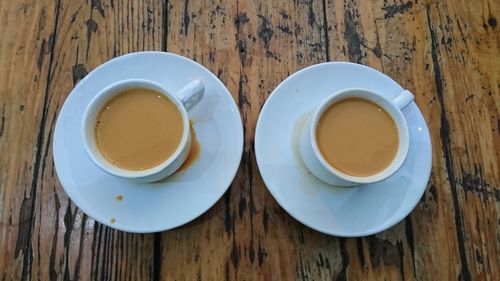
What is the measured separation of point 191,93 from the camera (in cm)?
66

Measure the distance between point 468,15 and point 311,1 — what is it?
332 millimetres

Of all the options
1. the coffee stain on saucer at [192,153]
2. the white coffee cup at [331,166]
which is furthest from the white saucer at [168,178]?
the white coffee cup at [331,166]

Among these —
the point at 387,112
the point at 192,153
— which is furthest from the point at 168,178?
the point at 387,112

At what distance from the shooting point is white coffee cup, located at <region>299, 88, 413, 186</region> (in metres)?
0.63

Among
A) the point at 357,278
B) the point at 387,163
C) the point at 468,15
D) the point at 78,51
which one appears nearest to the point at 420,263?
the point at 357,278

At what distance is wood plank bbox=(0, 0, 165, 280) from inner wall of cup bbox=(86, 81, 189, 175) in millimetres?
174

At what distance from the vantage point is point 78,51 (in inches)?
32.6

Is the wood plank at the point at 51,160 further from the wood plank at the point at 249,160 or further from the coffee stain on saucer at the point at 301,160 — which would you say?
the coffee stain on saucer at the point at 301,160

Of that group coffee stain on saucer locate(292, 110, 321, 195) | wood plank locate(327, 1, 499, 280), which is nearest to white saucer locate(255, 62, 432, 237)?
coffee stain on saucer locate(292, 110, 321, 195)

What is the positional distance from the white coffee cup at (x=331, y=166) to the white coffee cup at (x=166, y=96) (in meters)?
0.19

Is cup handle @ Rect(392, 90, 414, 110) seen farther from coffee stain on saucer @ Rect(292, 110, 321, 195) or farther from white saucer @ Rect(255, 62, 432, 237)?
coffee stain on saucer @ Rect(292, 110, 321, 195)

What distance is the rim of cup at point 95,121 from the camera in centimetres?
62

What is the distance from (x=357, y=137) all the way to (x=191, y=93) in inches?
10.8

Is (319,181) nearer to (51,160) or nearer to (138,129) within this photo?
(138,129)
